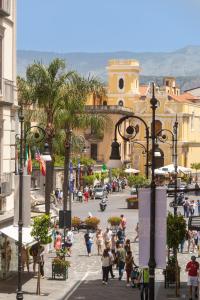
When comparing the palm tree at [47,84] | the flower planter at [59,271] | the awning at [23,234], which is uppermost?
the palm tree at [47,84]

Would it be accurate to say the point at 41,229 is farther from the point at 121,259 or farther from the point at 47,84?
the point at 47,84

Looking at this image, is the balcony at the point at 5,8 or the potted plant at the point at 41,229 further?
the potted plant at the point at 41,229

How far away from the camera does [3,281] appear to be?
32.2 meters

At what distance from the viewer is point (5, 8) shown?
30625 mm

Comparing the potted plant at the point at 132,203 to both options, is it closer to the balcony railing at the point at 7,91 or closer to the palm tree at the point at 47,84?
the palm tree at the point at 47,84

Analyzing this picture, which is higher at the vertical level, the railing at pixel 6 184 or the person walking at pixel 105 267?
the railing at pixel 6 184

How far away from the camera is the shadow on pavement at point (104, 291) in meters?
29.8

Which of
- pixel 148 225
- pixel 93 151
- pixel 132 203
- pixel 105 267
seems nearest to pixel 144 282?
pixel 105 267

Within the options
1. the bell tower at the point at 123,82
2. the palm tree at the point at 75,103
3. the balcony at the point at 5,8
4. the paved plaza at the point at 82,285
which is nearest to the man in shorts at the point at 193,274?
the paved plaza at the point at 82,285

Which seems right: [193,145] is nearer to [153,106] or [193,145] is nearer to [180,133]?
[180,133]

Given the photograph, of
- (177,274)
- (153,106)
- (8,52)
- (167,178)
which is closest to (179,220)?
(177,274)

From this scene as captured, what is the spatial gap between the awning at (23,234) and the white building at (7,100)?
0.98 metres

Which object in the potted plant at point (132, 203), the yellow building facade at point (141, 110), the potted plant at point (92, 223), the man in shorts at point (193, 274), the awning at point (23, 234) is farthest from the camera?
the yellow building facade at point (141, 110)

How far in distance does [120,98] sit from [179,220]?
275 feet
